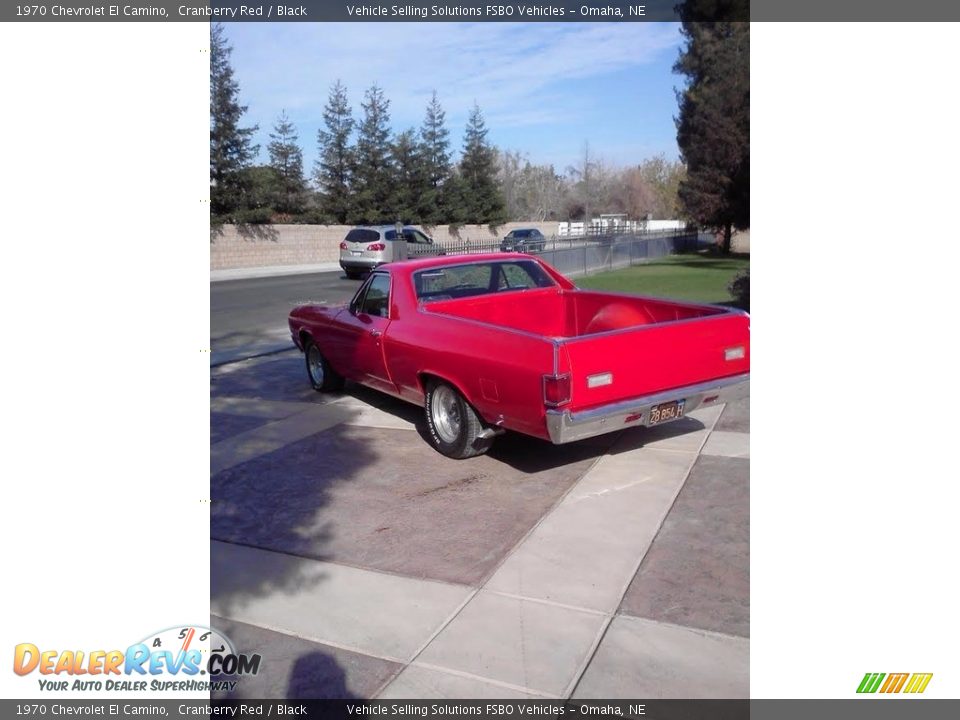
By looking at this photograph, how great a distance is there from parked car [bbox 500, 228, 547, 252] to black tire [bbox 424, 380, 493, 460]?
67.4ft

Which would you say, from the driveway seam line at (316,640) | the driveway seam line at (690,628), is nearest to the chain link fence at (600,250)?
the driveway seam line at (316,640)

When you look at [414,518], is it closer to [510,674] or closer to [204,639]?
[510,674]

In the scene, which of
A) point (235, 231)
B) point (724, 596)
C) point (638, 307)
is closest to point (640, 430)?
point (638, 307)

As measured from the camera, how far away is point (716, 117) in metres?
28.8

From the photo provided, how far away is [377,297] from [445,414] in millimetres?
1604

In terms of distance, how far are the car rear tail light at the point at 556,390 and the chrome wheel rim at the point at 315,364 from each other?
14.3 feet

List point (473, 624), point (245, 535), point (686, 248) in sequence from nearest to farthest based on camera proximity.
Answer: point (473, 624), point (245, 535), point (686, 248)

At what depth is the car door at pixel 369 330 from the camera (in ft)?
23.9

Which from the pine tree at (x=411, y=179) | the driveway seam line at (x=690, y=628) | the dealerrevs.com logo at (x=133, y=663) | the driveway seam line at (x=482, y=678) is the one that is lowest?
the driveway seam line at (x=482, y=678)

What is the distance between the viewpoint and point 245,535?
16.6ft

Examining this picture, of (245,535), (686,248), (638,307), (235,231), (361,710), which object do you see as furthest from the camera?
(686,248)

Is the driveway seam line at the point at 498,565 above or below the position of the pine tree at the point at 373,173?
below

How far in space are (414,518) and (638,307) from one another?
2.94 metres

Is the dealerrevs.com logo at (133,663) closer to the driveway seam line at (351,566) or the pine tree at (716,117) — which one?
the driveway seam line at (351,566)
